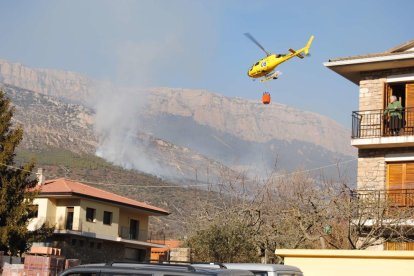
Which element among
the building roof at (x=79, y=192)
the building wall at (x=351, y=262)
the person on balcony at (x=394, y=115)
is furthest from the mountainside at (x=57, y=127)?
the building wall at (x=351, y=262)

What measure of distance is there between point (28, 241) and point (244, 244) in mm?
11662

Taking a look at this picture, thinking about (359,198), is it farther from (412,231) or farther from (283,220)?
(283,220)

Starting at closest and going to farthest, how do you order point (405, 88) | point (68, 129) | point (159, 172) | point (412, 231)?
point (412, 231)
point (405, 88)
point (68, 129)
point (159, 172)

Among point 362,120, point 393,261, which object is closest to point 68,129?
point 362,120

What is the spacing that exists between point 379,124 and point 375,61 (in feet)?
7.68

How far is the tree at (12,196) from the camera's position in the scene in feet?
114

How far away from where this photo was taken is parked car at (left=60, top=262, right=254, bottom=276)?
9.01 metres

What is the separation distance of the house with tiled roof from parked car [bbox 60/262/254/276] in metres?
37.7

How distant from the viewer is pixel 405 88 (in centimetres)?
2770

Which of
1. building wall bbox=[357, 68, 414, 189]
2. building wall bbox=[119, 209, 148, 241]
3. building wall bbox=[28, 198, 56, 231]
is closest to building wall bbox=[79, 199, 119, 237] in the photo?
building wall bbox=[119, 209, 148, 241]

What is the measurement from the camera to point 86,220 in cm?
5022

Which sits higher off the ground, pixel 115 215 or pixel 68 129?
pixel 68 129

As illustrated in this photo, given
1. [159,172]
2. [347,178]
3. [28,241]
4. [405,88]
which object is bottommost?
[28,241]

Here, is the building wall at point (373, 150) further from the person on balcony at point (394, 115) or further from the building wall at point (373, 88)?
the person on balcony at point (394, 115)
